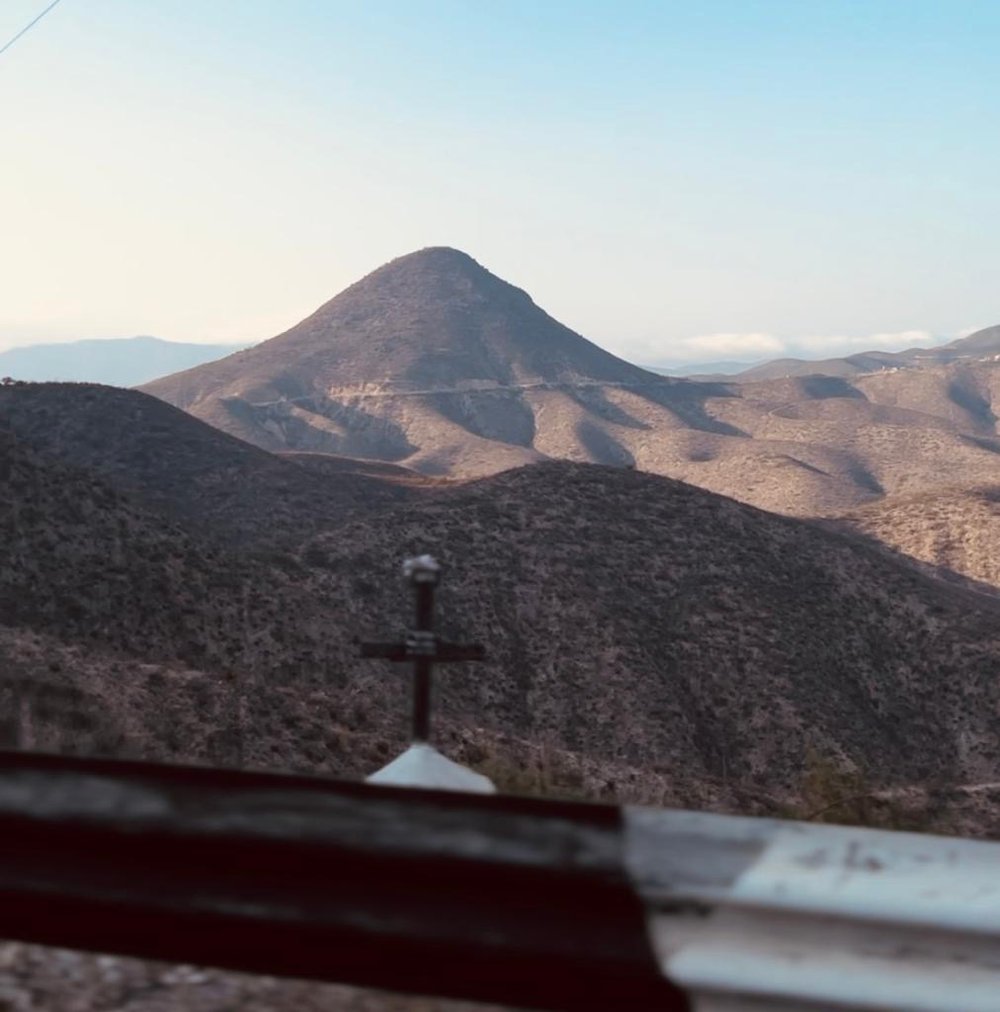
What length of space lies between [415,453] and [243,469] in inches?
1979

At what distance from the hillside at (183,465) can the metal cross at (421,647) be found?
3691 centimetres

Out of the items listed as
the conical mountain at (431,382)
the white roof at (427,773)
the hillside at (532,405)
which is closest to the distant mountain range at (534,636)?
the white roof at (427,773)

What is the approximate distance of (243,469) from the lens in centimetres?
5209

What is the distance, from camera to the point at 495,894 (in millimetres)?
2887

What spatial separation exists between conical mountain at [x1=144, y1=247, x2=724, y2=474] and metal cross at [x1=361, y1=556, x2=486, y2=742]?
79.4m

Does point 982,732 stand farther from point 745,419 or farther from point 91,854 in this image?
point 745,419

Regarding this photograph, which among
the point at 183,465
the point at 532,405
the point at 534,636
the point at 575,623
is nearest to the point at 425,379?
the point at 532,405

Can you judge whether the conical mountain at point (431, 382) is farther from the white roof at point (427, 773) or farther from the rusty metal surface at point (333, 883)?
the rusty metal surface at point (333, 883)

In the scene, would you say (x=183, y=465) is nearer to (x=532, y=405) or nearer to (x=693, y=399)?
(x=532, y=405)

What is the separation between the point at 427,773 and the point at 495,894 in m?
1.36

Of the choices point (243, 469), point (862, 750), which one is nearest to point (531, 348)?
point (243, 469)

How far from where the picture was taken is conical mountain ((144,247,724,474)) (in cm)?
10706

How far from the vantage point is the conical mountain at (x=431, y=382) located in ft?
351

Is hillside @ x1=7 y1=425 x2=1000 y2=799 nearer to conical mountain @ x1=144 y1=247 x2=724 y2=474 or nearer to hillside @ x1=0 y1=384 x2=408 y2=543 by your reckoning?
hillside @ x1=0 y1=384 x2=408 y2=543
